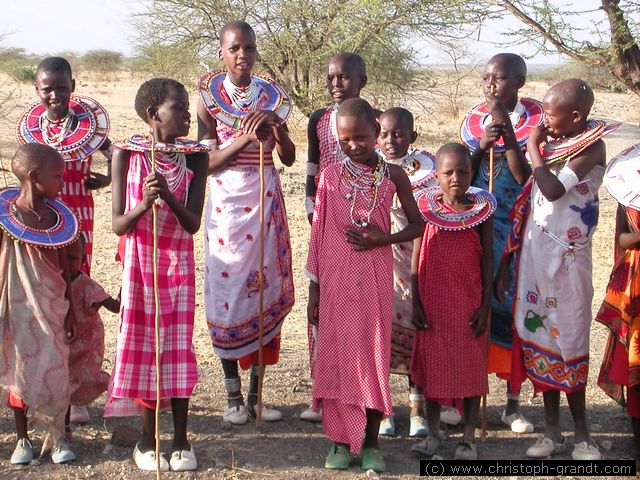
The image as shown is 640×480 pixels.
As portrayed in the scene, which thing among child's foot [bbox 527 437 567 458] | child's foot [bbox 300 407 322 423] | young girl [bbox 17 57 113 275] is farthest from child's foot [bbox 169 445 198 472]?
child's foot [bbox 527 437 567 458]

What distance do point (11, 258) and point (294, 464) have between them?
→ 1651 millimetres

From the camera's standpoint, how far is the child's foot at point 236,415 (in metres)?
4.71

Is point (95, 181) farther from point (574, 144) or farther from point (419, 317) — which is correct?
point (574, 144)

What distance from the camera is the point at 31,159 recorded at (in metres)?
4.04

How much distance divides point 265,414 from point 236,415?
0.57ft

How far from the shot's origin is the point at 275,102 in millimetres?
4727

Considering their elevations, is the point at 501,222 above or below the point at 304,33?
below

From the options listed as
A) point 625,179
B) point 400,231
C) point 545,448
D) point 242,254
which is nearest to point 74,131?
point 242,254

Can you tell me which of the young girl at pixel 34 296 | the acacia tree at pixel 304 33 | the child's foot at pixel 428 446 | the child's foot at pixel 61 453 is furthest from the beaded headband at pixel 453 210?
the acacia tree at pixel 304 33

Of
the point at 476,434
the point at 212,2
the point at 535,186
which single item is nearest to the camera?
A: the point at 535,186

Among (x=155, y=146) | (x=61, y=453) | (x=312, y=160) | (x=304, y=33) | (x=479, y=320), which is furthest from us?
(x=304, y=33)

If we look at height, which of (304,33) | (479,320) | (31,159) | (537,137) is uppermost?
(304,33)

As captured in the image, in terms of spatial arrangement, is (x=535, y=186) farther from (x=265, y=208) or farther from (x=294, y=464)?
(x=294, y=464)

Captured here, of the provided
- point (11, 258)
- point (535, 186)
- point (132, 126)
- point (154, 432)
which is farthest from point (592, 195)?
point (132, 126)
